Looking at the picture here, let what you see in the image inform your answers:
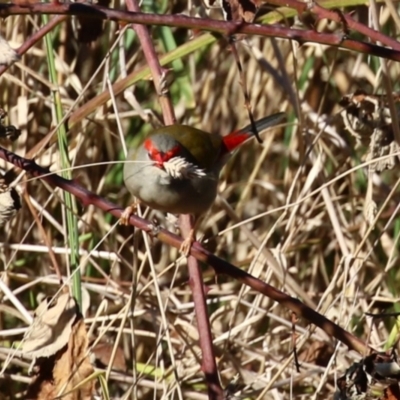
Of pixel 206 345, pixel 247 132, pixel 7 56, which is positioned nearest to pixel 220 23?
pixel 7 56

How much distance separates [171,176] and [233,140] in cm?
53

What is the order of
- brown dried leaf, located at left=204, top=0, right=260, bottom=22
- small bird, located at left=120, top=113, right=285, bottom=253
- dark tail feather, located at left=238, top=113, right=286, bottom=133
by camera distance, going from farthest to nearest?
dark tail feather, located at left=238, top=113, right=286, bottom=133 → small bird, located at left=120, top=113, right=285, bottom=253 → brown dried leaf, located at left=204, top=0, right=260, bottom=22

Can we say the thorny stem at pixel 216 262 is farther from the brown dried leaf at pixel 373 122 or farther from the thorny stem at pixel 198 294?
the brown dried leaf at pixel 373 122

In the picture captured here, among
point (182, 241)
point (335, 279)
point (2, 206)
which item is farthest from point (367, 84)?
point (2, 206)

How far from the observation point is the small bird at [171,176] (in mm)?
2416

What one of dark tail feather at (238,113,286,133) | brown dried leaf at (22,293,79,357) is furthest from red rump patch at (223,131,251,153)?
brown dried leaf at (22,293,79,357)

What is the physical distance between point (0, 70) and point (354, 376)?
2.97ft

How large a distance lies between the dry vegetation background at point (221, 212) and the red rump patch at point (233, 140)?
20 cm

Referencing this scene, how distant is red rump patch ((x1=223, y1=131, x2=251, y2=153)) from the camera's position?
280cm

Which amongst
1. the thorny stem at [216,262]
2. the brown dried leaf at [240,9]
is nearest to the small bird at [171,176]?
the thorny stem at [216,262]

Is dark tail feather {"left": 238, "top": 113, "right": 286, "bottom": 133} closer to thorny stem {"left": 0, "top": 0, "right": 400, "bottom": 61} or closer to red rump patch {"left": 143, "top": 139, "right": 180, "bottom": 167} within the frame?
red rump patch {"left": 143, "top": 139, "right": 180, "bottom": 167}

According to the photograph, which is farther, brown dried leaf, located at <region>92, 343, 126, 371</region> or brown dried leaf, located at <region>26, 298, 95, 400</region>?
brown dried leaf, located at <region>92, 343, 126, 371</region>

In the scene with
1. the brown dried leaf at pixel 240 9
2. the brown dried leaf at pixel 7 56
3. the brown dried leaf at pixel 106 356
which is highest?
the brown dried leaf at pixel 7 56

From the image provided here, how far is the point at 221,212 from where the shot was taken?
3.33m
